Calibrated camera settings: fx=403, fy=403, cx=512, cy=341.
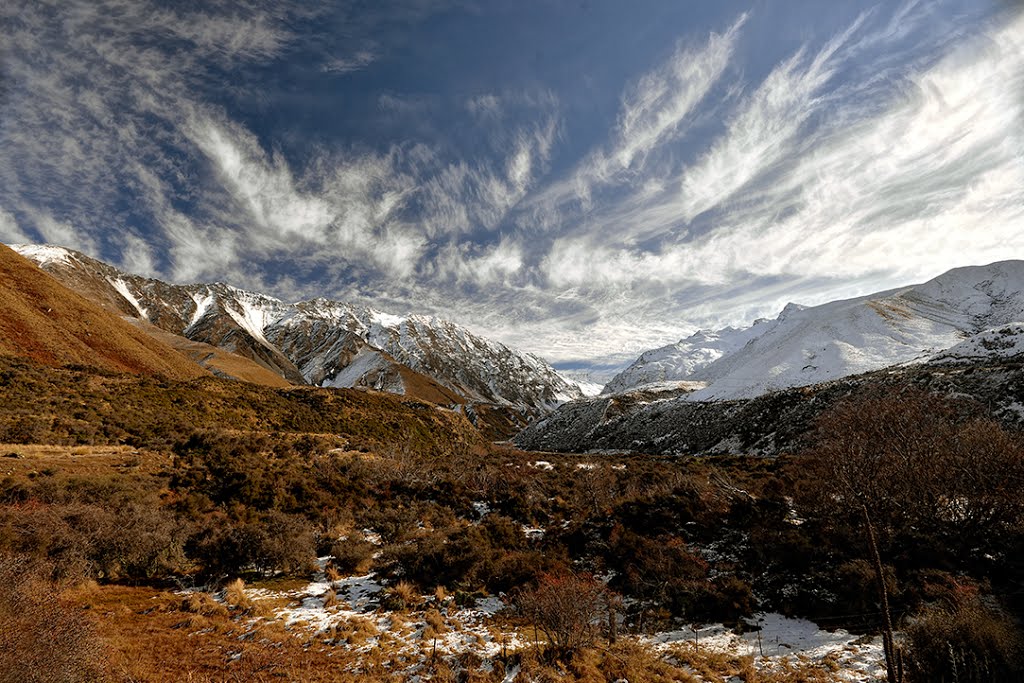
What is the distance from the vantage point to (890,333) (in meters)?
77.8

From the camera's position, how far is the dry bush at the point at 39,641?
642cm

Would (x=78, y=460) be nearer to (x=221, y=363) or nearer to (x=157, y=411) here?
(x=157, y=411)

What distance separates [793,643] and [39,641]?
1808 cm

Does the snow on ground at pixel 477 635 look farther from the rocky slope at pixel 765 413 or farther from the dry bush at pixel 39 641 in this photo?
the rocky slope at pixel 765 413

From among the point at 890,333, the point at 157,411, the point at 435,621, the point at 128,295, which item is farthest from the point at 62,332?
the point at 128,295

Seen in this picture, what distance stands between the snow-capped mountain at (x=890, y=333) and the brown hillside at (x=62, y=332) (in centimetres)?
9369

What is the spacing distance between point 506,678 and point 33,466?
24.0 meters

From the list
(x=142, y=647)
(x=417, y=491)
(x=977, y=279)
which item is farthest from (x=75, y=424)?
(x=977, y=279)

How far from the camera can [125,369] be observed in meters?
51.8

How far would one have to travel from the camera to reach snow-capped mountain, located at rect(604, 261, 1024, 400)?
219 ft

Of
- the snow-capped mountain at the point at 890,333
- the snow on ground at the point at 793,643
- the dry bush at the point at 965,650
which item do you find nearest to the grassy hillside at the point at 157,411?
the snow on ground at the point at 793,643

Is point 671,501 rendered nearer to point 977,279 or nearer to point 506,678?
point 506,678

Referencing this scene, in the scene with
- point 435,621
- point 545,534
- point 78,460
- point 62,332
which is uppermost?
point 62,332

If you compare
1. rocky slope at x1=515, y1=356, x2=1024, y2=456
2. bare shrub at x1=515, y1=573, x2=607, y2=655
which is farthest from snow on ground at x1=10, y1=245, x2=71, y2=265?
bare shrub at x1=515, y1=573, x2=607, y2=655
